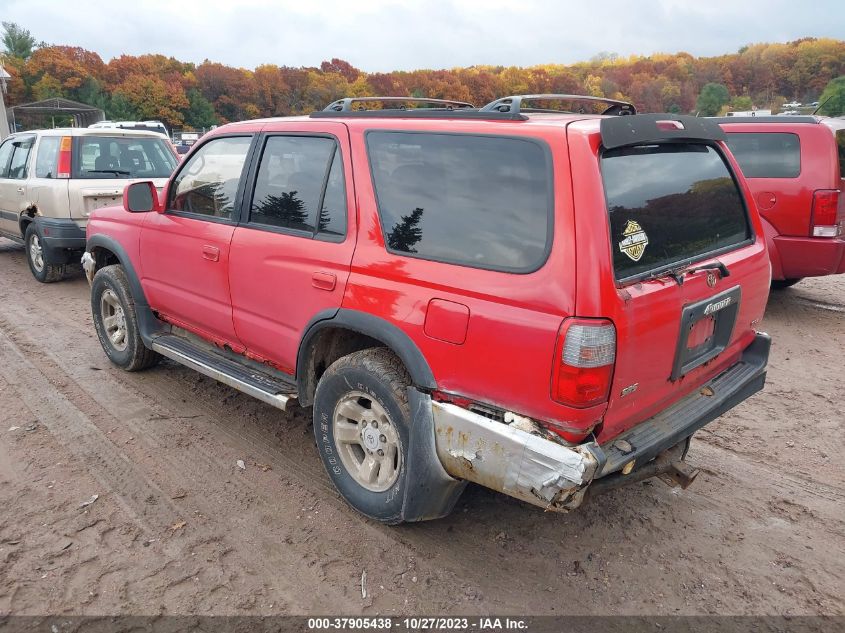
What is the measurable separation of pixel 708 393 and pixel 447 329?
145cm

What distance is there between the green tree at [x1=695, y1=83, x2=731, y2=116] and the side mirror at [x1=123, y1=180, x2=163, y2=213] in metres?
42.6

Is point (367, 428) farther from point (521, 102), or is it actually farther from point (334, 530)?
point (521, 102)

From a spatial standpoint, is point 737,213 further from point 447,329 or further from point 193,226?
point 193,226

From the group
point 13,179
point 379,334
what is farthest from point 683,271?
point 13,179

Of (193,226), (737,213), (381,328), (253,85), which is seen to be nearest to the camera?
(381,328)

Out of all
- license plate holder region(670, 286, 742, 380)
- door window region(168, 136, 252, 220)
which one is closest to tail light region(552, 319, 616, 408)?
license plate holder region(670, 286, 742, 380)

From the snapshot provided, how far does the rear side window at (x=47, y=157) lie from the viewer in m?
7.54

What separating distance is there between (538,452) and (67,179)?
23.7 feet

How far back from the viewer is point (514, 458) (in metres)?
2.38

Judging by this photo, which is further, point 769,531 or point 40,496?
point 40,496

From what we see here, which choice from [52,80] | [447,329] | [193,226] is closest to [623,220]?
[447,329]

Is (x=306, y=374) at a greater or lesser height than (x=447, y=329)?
lesser

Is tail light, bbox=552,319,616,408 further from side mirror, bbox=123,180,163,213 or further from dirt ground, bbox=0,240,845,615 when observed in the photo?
side mirror, bbox=123,180,163,213

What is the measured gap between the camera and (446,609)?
2.60m
